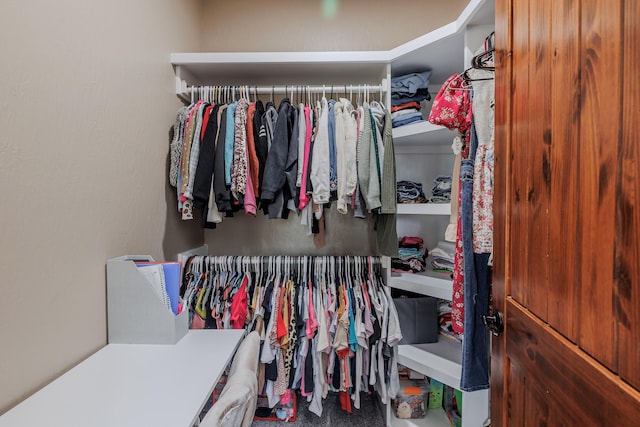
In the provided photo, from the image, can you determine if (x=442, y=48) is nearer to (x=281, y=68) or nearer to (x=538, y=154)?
(x=281, y=68)

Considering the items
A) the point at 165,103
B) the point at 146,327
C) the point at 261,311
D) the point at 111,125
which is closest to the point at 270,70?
the point at 165,103

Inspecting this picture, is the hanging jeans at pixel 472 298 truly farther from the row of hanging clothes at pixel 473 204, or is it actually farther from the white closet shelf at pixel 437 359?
the white closet shelf at pixel 437 359

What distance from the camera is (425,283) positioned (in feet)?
5.47

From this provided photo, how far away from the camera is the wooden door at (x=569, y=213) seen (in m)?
0.50

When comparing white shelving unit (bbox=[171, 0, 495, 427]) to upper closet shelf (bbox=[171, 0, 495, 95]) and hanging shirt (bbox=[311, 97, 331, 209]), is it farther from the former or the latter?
hanging shirt (bbox=[311, 97, 331, 209])

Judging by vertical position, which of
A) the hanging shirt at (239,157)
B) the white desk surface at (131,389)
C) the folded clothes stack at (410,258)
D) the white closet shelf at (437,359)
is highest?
the hanging shirt at (239,157)

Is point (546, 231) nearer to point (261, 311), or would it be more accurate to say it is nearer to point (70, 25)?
point (261, 311)

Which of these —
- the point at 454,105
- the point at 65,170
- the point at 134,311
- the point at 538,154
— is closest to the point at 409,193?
the point at 454,105

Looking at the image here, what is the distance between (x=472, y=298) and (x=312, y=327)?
82cm

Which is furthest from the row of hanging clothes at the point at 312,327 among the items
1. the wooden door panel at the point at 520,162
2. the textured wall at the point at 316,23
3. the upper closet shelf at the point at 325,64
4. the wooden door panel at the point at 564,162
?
the textured wall at the point at 316,23

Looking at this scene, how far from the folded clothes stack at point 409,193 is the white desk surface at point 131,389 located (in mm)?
1281

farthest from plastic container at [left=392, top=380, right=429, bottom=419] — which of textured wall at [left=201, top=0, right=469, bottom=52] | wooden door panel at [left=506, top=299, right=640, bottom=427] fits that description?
textured wall at [left=201, top=0, right=469, bottom=52]

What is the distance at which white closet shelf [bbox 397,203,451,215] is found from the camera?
5.04 feet

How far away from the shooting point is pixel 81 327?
1.04 meters
